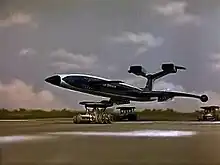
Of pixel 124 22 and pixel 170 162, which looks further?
pixel 124 22

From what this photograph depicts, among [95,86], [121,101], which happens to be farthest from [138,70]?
[95,86]

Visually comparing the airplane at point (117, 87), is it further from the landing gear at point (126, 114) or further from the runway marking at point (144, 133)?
the runway marking at point (144, 133)

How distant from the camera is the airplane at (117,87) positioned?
452 cm

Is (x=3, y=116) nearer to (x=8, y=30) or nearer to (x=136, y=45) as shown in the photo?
(x=8, y=30)

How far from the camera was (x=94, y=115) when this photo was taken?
457cm

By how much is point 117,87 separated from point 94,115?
0.40 m

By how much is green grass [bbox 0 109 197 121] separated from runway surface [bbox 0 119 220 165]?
0.08 m

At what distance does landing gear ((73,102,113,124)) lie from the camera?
456cm

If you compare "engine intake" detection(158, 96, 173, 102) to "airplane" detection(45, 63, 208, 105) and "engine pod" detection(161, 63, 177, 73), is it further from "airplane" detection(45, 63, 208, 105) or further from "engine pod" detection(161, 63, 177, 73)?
"engine pod" detection(161, 63, 177, 73)

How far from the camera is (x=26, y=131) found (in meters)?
4.35

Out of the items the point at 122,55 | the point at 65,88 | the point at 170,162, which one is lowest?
the point at 170,162

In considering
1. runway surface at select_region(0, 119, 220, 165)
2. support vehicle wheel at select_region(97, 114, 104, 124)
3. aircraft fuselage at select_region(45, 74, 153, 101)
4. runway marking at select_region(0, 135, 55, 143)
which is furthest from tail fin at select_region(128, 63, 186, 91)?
runway marking at select_region(0, 135, 55, 143)

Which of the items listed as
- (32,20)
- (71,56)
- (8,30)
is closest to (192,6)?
(71,56)

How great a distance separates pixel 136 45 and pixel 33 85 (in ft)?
4.07
